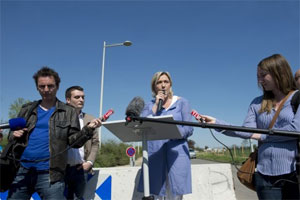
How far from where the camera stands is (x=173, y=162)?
2893mm

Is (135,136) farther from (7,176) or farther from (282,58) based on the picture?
(282,58)

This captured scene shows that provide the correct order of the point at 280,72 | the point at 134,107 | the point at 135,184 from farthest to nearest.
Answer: the point at 135,184 < the point at 134,107 < the point at 280,72

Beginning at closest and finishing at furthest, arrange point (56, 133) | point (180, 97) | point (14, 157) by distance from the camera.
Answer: point (14, 157)
point (56, 133)
point (180, 97)

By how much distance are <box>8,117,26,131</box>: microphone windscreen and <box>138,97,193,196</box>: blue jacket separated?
1339mm

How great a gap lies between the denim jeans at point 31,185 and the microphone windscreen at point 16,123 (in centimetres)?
42

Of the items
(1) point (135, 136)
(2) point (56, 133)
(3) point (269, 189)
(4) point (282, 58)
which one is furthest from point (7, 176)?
(4) point (282, 58)

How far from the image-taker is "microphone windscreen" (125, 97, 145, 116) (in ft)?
7.06

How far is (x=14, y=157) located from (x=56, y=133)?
45cm

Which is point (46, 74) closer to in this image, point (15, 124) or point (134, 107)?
point (15, 124)

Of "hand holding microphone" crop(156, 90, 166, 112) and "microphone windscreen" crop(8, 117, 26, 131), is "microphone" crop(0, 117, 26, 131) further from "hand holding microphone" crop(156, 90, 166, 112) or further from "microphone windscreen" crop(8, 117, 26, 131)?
"hand holding microphone" crop(156, 90, 166, 112)

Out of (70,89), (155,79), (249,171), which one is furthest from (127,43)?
(249,171)

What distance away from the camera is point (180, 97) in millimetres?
3246

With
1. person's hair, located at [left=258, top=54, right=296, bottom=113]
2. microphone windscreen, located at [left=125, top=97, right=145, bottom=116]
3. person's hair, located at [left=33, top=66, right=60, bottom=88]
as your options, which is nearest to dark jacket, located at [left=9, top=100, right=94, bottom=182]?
person's hair, located at [left=33, top=66, right=60, bottom=88]

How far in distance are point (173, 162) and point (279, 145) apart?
1226 mm
